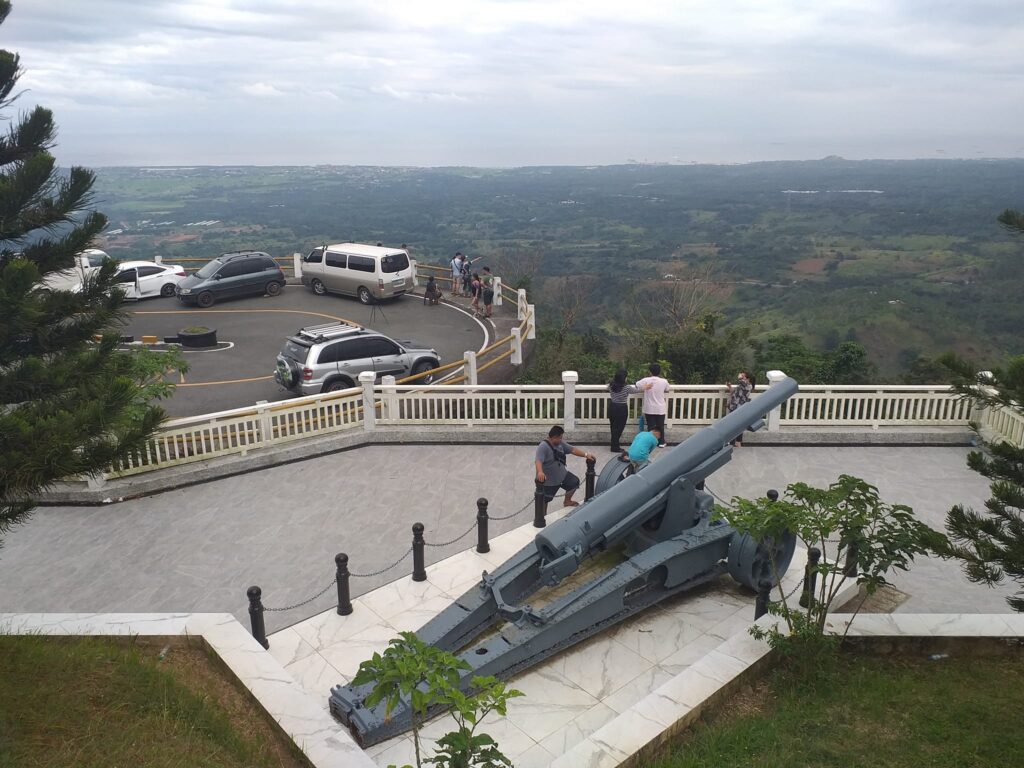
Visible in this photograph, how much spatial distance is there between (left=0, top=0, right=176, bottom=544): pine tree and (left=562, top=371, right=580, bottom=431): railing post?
6.90 m

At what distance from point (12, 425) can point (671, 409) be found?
1007cm

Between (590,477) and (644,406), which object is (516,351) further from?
(590,477)

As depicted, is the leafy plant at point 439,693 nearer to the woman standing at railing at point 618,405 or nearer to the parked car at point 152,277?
the woman standing at railing at point 618,405

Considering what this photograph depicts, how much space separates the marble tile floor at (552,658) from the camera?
632cm

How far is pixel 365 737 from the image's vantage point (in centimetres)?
606

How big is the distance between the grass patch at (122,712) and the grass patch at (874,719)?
301 cm

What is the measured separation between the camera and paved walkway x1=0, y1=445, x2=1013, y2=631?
8578 mm

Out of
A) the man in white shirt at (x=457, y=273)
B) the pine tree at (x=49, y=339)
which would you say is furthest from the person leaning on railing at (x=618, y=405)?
the man in white shirt at (x=457, y=273)

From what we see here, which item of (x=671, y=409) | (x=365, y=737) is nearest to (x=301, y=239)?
(x=671, y=409)

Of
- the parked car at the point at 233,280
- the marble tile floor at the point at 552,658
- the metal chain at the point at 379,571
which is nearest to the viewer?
the marble tile floor at the point at 552,658

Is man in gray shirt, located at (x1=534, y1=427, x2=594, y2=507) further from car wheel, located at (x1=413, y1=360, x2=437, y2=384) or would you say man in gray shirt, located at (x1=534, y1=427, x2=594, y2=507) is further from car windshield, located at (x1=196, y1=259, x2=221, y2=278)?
car windshield, located at (x1=196, y1=259, x2=221, y2=278)

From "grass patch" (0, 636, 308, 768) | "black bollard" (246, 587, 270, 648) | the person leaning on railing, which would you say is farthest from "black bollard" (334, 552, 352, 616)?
the person leaning on railing

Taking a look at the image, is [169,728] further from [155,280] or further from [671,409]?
[155,280]

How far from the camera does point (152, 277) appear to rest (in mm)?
26984
